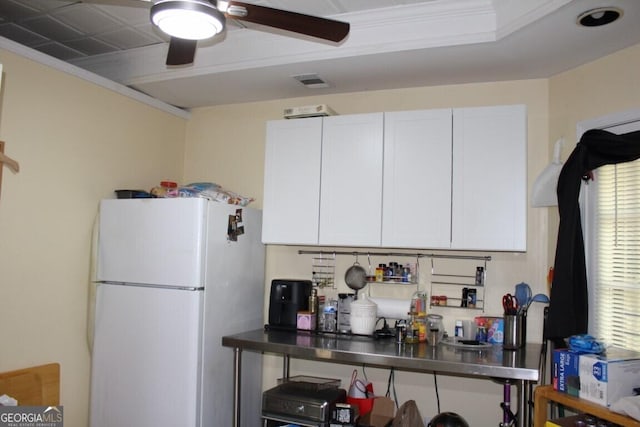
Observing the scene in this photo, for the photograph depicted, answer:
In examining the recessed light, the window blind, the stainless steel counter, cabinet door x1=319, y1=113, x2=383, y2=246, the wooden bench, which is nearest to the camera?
the recessed light

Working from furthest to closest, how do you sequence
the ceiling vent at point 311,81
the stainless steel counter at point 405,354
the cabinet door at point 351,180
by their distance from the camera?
the ceiling vent at point 311,81, the cabinet door at point 351,180, the stainless steel counter at point 405,354

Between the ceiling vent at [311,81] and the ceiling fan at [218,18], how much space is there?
111 cm

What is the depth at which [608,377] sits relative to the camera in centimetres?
196

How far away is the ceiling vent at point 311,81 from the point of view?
9.93 feet

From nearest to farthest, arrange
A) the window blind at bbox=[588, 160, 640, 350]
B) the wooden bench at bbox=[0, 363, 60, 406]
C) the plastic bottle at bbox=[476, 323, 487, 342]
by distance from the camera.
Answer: the window blind at bbox=[588, 160, 640, 350]
the wooden bench at bbox=[0, 363, 60, 406]
the plastic bottle at bbox=[476, 323, 487, 342]

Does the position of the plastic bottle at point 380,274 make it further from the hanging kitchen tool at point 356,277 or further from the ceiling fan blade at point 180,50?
the ceiling fan blade at point 180,50

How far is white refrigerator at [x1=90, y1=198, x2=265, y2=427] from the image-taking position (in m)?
2.71

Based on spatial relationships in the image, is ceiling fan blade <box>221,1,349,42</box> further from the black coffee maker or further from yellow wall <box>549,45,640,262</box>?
the black coffee maker

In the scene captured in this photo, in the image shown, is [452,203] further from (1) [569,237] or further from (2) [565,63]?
(2) [565,63]

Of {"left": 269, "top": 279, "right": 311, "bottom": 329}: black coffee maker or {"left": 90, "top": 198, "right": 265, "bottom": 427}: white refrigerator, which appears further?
{"left": 269, "top": 279, "right": 311, "bottom": 329}: black coffee maker

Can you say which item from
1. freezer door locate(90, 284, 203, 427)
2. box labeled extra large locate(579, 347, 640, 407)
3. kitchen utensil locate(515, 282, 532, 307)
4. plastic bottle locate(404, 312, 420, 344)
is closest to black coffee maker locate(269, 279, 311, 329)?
freezer door locate(90, 284, 203, 427)

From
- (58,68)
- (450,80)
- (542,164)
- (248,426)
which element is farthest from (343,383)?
(58,68)

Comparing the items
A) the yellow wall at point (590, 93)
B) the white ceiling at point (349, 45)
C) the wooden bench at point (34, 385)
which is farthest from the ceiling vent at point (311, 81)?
the wooden bench at point (34, 385)

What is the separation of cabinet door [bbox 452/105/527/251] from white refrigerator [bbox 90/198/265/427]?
1.34m
